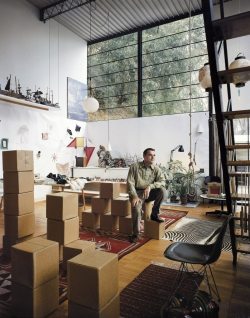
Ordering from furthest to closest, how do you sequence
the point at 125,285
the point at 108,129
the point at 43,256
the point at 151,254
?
the point at 108,129, the point at 151,254, the point at 125,285, the point at 43,256

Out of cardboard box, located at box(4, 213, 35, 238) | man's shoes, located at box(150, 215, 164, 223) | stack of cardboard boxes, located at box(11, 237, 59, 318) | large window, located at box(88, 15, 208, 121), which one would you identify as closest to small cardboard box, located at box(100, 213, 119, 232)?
man's shoes, located at box(150, 215, 164, 223)

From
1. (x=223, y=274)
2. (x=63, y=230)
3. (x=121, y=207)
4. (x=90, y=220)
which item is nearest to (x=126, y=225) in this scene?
(x=121, y=207)

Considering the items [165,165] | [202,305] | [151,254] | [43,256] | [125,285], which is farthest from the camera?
[165,165]

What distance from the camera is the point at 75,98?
26.0 ft

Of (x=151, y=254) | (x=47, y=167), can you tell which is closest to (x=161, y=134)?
(x=47, y=167)

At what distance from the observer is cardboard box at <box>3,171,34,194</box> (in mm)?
3174

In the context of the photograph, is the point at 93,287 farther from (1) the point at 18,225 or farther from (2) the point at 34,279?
(1) the point at 18,225

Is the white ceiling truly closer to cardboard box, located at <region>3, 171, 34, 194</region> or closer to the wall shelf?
the wall shelf

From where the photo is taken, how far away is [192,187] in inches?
253

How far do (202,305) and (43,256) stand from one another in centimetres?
Result: 115

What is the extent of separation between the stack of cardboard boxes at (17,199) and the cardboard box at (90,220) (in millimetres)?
1119

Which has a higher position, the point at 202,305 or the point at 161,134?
the point at 161,134

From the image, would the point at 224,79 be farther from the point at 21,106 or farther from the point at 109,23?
the point at 109,23

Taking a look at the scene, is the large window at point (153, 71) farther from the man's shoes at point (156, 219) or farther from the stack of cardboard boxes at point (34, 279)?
the stack of cardboard boxes at point (34, 279)
